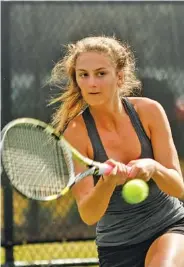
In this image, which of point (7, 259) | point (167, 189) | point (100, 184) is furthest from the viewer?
point (7, 259)

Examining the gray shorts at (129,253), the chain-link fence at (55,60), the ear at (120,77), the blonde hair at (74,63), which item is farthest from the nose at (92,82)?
the chain-link fence at (55,60)

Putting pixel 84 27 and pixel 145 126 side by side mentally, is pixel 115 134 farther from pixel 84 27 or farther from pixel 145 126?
pixel 84 27

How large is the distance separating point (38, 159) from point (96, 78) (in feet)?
1.35

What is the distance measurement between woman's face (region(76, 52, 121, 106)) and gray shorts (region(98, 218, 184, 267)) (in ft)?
1.85

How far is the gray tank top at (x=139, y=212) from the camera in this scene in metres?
3.00

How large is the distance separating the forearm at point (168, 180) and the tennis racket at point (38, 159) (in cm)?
25

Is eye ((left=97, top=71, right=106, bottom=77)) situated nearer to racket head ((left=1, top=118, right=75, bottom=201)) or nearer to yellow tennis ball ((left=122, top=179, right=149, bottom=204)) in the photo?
racket head ((left=1, top=118, right=75, bottom=201))

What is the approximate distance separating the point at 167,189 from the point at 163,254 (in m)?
0.25

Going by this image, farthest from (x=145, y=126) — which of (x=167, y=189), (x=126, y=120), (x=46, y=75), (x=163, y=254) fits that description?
(x=46, y=75)

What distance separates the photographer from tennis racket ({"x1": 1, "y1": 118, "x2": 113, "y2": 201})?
2846mm

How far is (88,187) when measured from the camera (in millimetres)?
2885

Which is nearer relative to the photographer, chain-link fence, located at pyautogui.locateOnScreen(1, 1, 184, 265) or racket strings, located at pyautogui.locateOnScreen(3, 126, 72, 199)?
racket strings, located at pyautogui.locateOnScreen(3, 126, 72, 199)

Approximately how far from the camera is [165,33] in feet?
15.8

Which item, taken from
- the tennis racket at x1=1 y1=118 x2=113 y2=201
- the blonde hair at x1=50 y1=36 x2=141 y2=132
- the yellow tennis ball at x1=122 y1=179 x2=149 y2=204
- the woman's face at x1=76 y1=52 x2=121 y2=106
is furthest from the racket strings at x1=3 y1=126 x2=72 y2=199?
the yellow tennis ball at x1=122 y1=179 x2=149 y2=204
